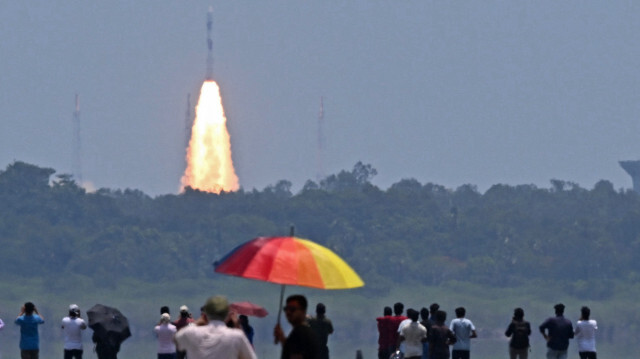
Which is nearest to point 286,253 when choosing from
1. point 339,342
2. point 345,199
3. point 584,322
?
point 584,322

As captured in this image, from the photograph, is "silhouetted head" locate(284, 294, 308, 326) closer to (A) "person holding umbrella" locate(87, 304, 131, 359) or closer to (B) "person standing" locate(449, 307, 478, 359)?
(B) "person standing" locate(449, 307, 478, 359)

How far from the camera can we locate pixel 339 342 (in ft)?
544

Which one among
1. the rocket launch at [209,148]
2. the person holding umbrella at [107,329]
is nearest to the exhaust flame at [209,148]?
the rocket launch at [209,148]

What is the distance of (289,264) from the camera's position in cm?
1800

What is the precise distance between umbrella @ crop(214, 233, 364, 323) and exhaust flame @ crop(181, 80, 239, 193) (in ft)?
442

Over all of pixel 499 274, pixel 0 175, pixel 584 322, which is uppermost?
pixel 0 175

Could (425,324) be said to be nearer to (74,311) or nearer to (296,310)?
(74,311)

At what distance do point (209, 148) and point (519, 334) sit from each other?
5356 inches

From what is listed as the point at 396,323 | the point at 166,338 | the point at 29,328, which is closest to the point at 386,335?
the point at 396,323

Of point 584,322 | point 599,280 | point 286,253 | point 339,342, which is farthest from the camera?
point 599,280

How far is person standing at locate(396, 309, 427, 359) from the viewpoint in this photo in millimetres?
27781

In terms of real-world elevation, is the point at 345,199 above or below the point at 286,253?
above

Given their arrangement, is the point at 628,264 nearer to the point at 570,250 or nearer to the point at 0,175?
the point at 570,250

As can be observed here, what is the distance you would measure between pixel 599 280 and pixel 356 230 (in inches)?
1146
